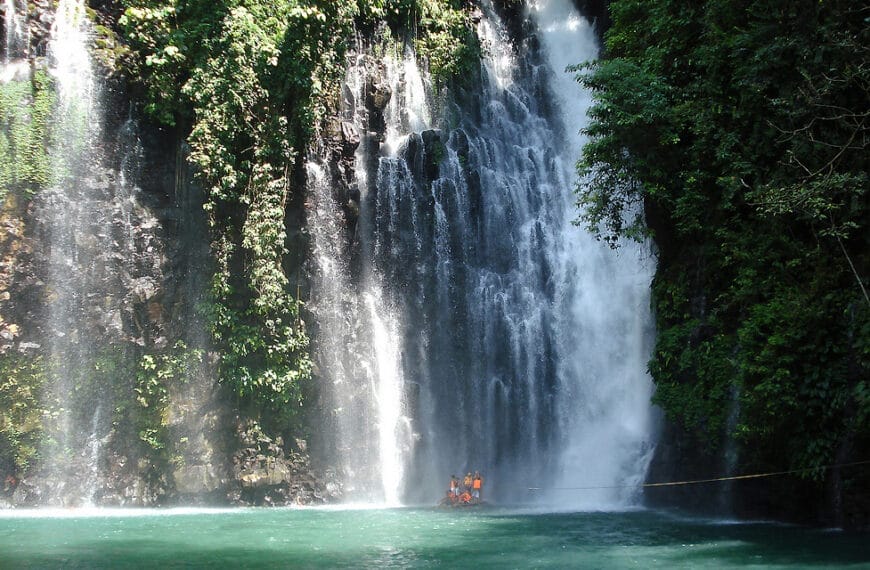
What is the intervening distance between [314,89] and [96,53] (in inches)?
205

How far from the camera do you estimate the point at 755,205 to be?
13461mm

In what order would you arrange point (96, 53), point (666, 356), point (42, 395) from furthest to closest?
point (96, 53) < point (42, 395) < point (666, 356)

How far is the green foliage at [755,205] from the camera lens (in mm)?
12047

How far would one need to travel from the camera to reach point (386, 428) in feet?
62.3

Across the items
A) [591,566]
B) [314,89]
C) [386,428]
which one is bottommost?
[591,566]

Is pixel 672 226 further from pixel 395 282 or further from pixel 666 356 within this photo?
pixel 395 282

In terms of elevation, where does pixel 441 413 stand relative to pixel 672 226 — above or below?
below

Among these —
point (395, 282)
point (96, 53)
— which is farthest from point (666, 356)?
point (96, 53)

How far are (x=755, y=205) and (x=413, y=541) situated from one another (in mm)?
8197

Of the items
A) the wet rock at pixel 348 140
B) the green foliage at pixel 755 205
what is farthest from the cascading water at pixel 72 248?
the green foliage at pixel 755 205

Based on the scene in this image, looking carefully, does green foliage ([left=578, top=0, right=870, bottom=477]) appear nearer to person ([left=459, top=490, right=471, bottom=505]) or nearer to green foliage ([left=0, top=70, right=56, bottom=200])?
person ([left=459, top=490, right=471, bottom=505])

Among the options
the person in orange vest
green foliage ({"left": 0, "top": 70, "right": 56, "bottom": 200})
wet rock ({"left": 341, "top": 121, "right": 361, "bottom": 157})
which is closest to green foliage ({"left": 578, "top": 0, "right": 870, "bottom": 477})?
the person in orange vest

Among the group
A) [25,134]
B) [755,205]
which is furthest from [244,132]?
[755,205]

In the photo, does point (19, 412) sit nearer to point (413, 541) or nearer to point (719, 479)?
point (413, 541)
